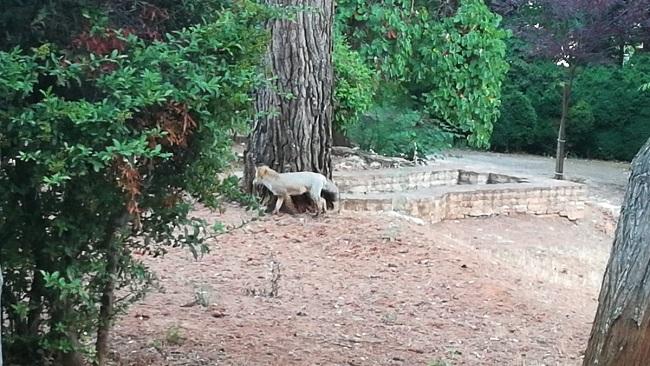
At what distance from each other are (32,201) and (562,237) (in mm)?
8508

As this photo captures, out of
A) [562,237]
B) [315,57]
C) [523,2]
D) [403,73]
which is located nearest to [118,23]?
[315,57]

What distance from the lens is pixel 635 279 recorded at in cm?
326

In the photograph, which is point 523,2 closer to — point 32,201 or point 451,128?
point 451,128

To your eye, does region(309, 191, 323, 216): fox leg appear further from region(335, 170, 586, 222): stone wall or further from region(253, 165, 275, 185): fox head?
region(335, 170, 586, 222): stone wall

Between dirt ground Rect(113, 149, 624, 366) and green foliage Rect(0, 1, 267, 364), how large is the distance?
0.80m

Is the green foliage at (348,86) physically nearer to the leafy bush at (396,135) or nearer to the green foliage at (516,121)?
the leafy bush at (396,135)

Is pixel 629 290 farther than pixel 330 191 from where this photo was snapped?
No

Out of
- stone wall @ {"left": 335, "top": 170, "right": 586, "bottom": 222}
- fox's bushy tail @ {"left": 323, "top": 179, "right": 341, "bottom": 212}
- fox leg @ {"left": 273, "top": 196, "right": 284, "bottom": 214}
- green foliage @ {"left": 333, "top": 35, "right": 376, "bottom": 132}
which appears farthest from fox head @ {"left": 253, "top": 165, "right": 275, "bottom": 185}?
green foliage @ {"left": 333, "top": 35, "right": 376, "bottom": 132}

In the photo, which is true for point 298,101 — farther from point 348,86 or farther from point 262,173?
point 348,86

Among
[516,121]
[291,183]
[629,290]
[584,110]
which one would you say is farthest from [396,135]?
[629,290]

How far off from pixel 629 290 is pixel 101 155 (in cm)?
192

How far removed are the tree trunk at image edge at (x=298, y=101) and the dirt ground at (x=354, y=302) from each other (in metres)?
0.68

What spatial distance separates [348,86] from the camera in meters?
12.2

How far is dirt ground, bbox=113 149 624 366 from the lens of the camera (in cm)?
466
